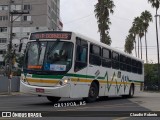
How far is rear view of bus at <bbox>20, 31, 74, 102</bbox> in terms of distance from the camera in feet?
63.3

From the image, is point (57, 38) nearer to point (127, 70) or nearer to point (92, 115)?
point (92, 115)

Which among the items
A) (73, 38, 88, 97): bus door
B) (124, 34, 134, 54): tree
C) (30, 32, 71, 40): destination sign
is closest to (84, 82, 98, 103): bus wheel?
(73, 38, 88, 97): bus door

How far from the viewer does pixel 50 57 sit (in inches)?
770

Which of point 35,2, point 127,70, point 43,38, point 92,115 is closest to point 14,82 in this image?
point 127,70

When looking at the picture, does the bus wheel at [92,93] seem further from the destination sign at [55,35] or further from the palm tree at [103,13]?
the palm tree at [103,13]

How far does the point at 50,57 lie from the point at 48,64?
33 centimetres

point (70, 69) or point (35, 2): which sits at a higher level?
point (35, 2)

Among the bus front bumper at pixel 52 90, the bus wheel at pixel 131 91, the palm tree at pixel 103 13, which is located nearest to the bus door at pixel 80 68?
the bus front bumper at pixel 52 90

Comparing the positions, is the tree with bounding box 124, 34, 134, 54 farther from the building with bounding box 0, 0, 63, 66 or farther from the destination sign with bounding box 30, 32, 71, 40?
the destination sign with bounding box 30, 32, 71, 40

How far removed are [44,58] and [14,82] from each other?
2907 centimetres

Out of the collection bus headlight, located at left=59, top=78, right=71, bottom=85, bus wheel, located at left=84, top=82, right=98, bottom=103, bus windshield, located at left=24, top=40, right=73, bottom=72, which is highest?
bus windshield, located at left=24, top=40, right=73, bottom=72

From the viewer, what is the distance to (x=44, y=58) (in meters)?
19.6

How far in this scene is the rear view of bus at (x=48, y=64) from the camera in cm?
1928

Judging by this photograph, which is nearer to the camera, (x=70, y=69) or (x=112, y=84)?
(x=70, y=69)
